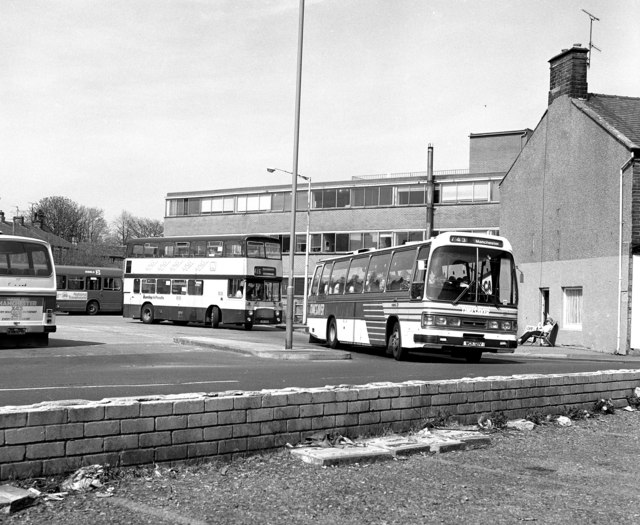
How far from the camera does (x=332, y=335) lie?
26.1 meters

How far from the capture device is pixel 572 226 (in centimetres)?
3206

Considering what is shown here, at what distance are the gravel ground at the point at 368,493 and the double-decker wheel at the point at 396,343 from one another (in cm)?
1255

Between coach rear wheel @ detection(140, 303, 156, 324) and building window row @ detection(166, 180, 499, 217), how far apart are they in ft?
71.7

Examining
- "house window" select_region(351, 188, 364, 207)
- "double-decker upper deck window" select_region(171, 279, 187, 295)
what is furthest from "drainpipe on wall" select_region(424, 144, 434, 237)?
"double-decker upper deck window" select_region(171, 279, 187, 295)

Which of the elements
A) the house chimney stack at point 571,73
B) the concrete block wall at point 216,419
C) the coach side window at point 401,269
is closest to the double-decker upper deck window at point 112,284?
the house chimney stack at point 571,73

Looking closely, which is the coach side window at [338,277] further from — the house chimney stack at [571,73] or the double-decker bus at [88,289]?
the double-decker bus at [88,289]

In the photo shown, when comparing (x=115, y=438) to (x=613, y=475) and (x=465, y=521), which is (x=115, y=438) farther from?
(x=613, y=475)

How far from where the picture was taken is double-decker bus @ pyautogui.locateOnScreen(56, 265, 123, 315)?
186 feet

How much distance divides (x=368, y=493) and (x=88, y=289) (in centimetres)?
5421

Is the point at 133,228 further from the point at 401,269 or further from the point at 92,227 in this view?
the point at 401,269

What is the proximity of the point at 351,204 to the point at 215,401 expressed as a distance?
2206 inches

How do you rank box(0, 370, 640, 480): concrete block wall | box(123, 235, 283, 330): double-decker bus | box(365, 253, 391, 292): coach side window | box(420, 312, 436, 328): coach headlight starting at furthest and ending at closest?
1. box(123, 235, 283, 330): double-decker bus
2. box(365, 253, 391, 292): coach side window
3. box(420, 312, 436, 328): coach headlight
4. box(0, 370, 640, 480): concrete block wall

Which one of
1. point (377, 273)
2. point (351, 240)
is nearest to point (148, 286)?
point (351, 240)

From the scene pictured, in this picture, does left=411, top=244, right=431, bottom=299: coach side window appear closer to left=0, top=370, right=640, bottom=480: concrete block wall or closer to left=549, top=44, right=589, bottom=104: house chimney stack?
left=0, top=370, right=640, bottom=480: concrete block wall
